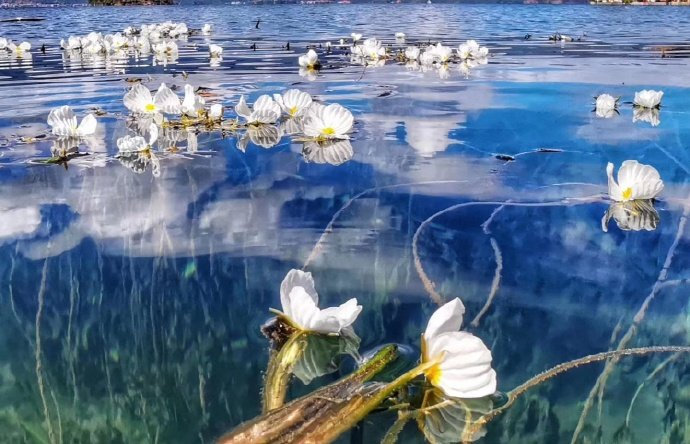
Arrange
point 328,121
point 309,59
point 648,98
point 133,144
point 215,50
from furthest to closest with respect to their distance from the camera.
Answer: point 215,50, point 309,59, point 648,98, point 328,121, point 133,144

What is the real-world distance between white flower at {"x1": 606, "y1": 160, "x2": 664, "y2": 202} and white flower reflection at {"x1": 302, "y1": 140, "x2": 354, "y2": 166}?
159cm

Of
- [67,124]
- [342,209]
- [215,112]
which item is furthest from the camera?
[215,112]

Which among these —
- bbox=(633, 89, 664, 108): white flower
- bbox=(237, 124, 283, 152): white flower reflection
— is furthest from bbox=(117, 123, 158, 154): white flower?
bbox=(633, 89, 664, 108): white flower

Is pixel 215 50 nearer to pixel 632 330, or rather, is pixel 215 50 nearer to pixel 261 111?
pixel 261 111

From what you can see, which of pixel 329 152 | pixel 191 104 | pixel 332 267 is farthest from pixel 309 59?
pixel 332 267

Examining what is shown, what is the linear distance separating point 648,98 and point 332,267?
4288 millimetres

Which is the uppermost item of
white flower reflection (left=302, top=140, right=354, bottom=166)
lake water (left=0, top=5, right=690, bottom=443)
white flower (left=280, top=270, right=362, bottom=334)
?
white flower (left=280, top=270, right=362, bottom=334)

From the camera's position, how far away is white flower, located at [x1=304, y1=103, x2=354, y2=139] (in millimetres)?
4410

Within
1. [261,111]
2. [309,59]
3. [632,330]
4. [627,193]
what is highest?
[309,59]

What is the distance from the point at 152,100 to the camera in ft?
17.6

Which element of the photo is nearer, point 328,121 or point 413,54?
point 328,121

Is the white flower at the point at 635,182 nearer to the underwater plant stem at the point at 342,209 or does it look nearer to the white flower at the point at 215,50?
the underwater plant stem at the point at 342,209

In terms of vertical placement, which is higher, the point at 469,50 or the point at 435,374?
the point at 469,50

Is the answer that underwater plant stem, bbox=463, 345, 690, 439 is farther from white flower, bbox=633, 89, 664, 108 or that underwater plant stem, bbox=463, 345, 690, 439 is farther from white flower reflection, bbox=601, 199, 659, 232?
white flower, bbox=633, 89, 664, 108
